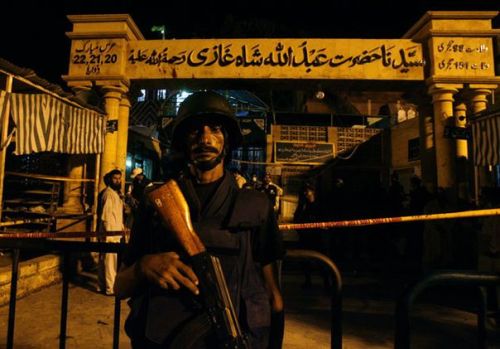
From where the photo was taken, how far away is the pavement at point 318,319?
11.6 ft

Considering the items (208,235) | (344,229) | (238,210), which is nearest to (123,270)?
(208,235)

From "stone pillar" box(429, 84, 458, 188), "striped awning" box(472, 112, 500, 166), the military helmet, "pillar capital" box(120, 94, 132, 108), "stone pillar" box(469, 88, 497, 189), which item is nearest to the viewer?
the military helmet

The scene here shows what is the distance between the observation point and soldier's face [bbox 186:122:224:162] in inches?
53.3

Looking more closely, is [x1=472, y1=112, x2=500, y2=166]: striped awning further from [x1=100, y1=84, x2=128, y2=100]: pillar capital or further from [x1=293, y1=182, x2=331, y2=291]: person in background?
[x1=100, y1=84, x2=128, y2=100]: pillar capital

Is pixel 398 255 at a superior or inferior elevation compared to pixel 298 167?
inferior

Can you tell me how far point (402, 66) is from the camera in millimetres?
7660

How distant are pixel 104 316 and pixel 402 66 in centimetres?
774

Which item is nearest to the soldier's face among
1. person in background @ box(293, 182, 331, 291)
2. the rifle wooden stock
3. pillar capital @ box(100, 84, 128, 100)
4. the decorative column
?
the rifle wooden stock

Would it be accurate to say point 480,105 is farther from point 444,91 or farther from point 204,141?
point 204,141

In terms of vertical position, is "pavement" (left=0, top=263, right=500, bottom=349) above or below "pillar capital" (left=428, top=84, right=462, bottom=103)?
below

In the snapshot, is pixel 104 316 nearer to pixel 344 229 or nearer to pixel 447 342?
pixel 447 342

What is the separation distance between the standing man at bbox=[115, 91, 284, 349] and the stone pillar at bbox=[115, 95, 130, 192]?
7.03 meters

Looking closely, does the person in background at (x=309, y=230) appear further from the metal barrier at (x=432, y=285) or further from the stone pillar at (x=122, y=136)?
the stone pillar at (x=122, y=136)

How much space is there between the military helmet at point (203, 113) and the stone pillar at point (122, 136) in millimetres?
6954
